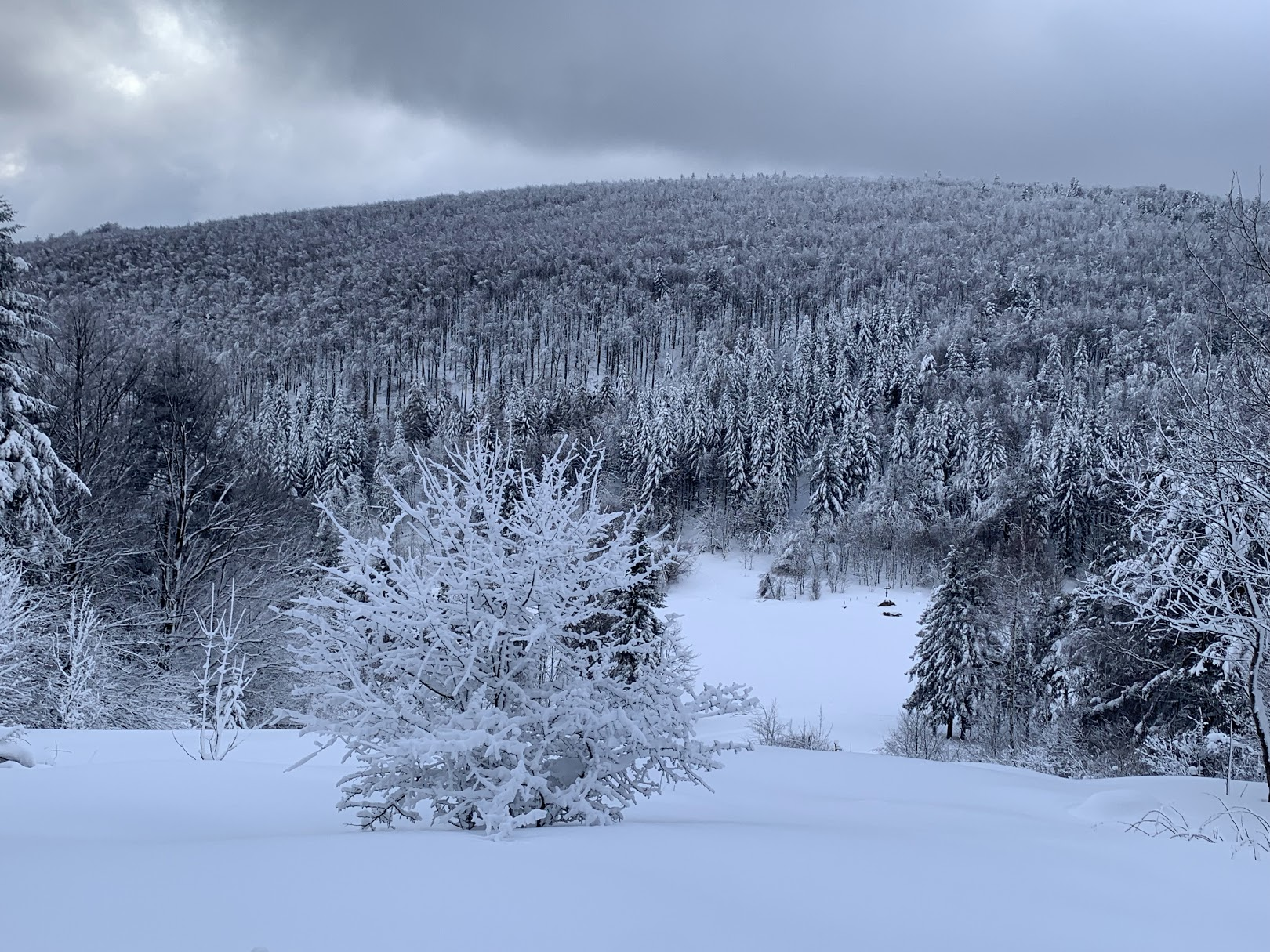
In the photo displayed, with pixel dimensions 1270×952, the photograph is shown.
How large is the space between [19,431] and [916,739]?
26535 millimetres

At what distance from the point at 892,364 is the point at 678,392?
26843mm

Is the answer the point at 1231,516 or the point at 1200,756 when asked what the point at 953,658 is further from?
the point at 1231,516

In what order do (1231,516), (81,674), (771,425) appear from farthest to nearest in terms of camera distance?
(771,425) < (81,674) < (1231,516)

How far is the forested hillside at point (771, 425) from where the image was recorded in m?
11.9

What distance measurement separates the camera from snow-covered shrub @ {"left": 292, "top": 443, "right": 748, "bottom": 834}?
166 inches

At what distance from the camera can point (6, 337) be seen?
1260 cm

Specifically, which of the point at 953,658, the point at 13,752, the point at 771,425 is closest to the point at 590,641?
the point at 13,752

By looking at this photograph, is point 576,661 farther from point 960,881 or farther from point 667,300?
point 667,300

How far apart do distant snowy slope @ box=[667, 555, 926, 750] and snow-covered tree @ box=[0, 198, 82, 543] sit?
83.6 ft

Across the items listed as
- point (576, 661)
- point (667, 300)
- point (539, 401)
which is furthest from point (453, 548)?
point (667, 300)

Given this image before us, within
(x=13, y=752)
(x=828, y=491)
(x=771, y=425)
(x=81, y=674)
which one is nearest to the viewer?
(x=13, y=752)

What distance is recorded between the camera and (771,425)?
2908 inches

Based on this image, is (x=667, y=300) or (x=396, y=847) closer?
(x=396, y=847)

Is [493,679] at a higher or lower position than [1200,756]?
higher
